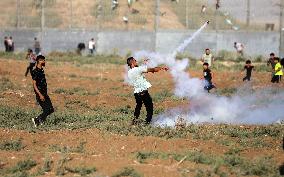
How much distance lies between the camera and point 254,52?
43.6 meters

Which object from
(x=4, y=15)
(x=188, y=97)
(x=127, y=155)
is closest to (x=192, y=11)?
(x=4, y=15)

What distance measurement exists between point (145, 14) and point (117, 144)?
121 ft

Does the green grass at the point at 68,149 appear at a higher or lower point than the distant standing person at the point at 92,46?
lower

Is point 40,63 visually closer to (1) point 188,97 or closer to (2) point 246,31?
(1) point 188,97

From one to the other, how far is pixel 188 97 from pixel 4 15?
37.4 meters

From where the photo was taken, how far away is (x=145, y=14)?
48750 millimetres

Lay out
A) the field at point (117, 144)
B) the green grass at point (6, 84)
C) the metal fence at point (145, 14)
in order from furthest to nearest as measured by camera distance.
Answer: the metal fence at point (145, 14) → the green grass at point (6, 84) → the field at point (117, 144)

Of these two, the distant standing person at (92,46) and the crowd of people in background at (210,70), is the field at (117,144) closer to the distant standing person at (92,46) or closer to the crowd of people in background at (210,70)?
the crowd of people in background at (210,70)

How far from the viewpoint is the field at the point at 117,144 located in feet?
35.1

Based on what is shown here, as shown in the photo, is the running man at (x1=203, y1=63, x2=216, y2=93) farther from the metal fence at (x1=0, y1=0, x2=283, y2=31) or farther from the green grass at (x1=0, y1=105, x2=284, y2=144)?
the metal fence at (x1=0, y1=0, x2=283, y2=31)

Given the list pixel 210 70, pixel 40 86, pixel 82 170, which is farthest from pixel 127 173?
pixel 210 70

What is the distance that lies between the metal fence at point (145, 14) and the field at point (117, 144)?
2342cm

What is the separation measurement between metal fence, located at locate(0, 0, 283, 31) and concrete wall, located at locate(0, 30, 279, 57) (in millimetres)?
851

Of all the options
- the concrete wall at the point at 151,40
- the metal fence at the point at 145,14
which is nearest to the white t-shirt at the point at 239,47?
the concrete wall at the point at 151,40
